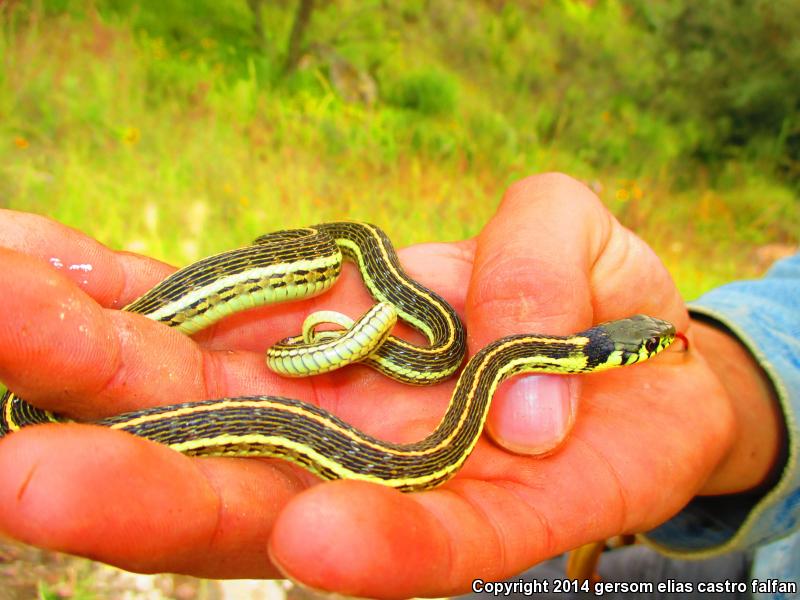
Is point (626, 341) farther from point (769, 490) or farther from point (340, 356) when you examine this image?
point (340, 356)

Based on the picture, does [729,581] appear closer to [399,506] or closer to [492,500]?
[492,500]

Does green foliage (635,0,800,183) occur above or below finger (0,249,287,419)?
above

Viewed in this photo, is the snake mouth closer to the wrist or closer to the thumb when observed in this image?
the wrist

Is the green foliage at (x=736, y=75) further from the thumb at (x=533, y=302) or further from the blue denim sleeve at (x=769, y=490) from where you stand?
the thumb at (x=533, y=302)

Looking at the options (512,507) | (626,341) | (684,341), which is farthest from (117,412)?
(684,341)

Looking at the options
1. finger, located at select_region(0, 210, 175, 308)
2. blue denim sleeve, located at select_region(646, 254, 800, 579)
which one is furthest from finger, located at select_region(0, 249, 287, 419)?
blue denim sleeve, located at select_region(646, 254, 800, 579)

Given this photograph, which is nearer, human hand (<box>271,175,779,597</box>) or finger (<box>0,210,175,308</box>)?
human hand (<box>271,175,779,597</box>)
